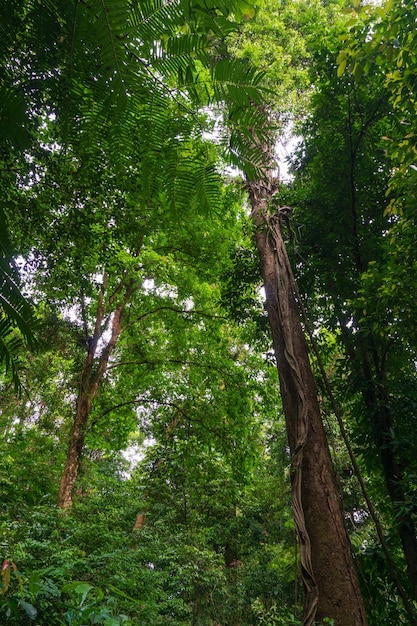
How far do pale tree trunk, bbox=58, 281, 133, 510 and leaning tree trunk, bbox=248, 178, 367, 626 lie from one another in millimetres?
4102

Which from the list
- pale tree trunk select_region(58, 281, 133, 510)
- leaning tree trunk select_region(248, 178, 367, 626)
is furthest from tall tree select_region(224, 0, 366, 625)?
pale tree trunk select_region(58, 281, 133, 510)

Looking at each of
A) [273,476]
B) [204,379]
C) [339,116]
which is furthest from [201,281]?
[273,476]

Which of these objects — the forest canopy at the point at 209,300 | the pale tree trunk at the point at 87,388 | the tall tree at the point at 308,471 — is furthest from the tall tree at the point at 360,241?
the pale tree trunk at the point at 87,388

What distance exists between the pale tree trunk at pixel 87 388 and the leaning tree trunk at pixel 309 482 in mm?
4102

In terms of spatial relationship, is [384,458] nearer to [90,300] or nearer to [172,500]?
[172,500]

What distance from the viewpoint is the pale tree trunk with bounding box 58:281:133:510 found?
578 cm

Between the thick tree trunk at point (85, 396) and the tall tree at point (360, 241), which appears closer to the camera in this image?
the tall tree at point (360, 241)

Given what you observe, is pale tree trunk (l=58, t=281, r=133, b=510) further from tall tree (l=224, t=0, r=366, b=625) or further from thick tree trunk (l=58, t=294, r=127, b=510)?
tall tree (l=224, t=0, r=366, b=625)

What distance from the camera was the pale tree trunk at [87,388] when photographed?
5.78 metres

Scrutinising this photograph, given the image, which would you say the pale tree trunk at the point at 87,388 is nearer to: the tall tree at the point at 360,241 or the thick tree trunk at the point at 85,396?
the thick tree trunk at the point at 85,396

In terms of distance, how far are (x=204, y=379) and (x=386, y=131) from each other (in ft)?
16.7

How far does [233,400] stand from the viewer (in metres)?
6.96

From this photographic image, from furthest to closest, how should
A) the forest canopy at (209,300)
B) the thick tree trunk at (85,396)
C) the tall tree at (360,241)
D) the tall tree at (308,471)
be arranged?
the thick tree trunk at (85,396), the tall tree at (360,241), the tall tree at (308,471), the forest canopy at (209,300)

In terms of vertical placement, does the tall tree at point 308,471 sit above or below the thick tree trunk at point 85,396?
below
